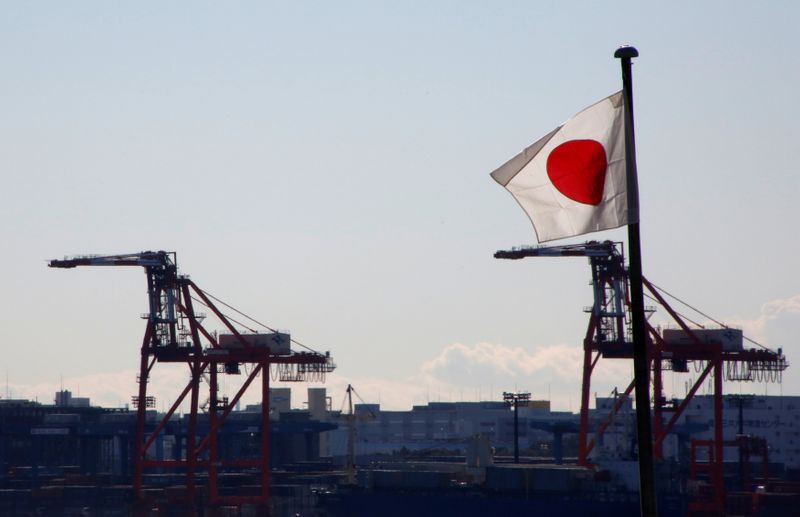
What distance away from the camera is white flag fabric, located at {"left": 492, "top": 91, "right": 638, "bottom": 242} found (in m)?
20.5

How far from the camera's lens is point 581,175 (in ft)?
67.9

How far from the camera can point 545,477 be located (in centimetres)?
10981

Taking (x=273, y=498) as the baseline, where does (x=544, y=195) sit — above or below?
above

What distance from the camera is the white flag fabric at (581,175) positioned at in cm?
2050

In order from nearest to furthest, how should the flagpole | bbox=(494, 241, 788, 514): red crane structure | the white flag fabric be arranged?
the flagpole < the white flag fabric < bbox=(494, 241, 788, 514): red crane structure

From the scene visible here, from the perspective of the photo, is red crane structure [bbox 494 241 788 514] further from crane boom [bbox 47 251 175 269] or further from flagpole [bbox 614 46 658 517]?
flagpole [bbox 614 46 658 517]

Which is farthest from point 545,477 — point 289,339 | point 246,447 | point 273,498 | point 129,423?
point 246,447

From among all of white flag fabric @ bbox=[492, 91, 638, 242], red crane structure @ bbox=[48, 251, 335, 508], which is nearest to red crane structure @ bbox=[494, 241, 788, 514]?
red crane structure @ bbox=[48, 251, 335, 508]

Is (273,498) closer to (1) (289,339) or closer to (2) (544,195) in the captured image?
(1) (289,339)

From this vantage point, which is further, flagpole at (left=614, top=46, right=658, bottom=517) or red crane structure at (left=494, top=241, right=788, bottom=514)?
red crane structure at (left=494, top=241, right=788, bottom=514)

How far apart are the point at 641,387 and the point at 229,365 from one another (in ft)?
317

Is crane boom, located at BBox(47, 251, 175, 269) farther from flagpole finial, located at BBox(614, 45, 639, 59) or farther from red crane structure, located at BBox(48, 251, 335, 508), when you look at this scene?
flagpole finial, located at BBox(614, 45, 639, 59)

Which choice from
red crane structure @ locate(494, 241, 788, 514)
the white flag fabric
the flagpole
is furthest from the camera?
red crane structure @ locate(494, 241, 788, 514)

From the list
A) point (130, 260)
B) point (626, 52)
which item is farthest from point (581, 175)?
point (130, 260)
